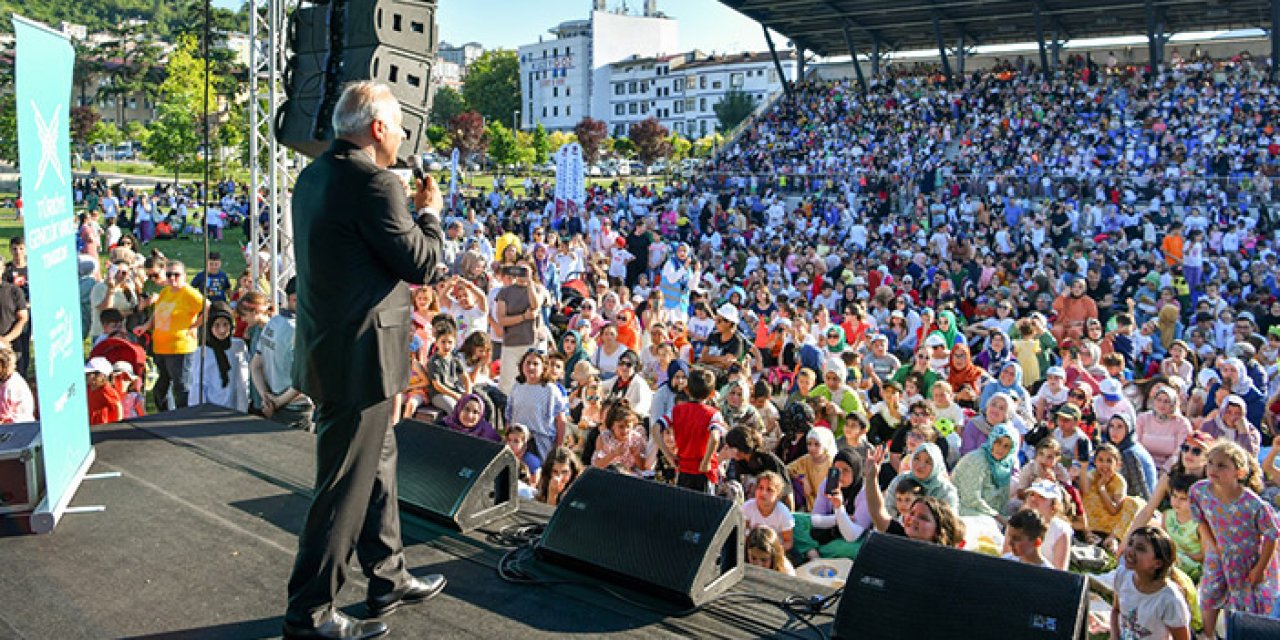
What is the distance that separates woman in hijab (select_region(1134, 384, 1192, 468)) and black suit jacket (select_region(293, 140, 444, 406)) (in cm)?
592

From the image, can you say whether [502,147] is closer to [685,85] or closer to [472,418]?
[685,85]

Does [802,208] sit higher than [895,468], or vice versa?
[802,208]

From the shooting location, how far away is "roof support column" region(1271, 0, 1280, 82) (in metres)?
22.0

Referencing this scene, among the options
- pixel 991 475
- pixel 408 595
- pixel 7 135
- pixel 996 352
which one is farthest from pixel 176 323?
pixel 7 135

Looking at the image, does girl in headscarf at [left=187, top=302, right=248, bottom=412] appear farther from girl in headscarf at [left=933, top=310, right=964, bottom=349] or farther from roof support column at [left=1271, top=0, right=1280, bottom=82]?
roof support column at [left=1271, top=0, right=1280, bottom=82]

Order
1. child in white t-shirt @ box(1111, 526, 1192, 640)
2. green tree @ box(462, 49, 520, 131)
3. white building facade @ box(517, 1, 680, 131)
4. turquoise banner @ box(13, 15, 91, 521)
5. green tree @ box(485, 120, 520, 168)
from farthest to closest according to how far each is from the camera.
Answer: white building facade @ box(517, 1, 680, 131)
green tree @ box(462, 49, 520, 131)
green tree @ box(485, 120, 520, 168)
child in white t-shirt @ box(1111, 526, 1192, 640)
turquoise banner @ box(13, 15, 91, 521)

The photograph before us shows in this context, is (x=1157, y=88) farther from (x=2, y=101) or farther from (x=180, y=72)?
(x=2, y=101)

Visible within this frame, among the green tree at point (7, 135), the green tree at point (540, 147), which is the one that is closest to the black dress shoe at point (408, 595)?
the green tree at point (7, 135)

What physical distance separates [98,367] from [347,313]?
14.9 ft

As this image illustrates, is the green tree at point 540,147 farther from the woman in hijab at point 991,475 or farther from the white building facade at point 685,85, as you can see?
the woman in hijab at point 991,475

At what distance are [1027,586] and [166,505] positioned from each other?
280 cm

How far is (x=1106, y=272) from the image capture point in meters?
14.2

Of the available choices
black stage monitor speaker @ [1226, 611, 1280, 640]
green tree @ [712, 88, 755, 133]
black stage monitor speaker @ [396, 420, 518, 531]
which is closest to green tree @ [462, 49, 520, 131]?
green tree @ [712, 88, 755, 133]

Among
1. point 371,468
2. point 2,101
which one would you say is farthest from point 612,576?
point 2,101
